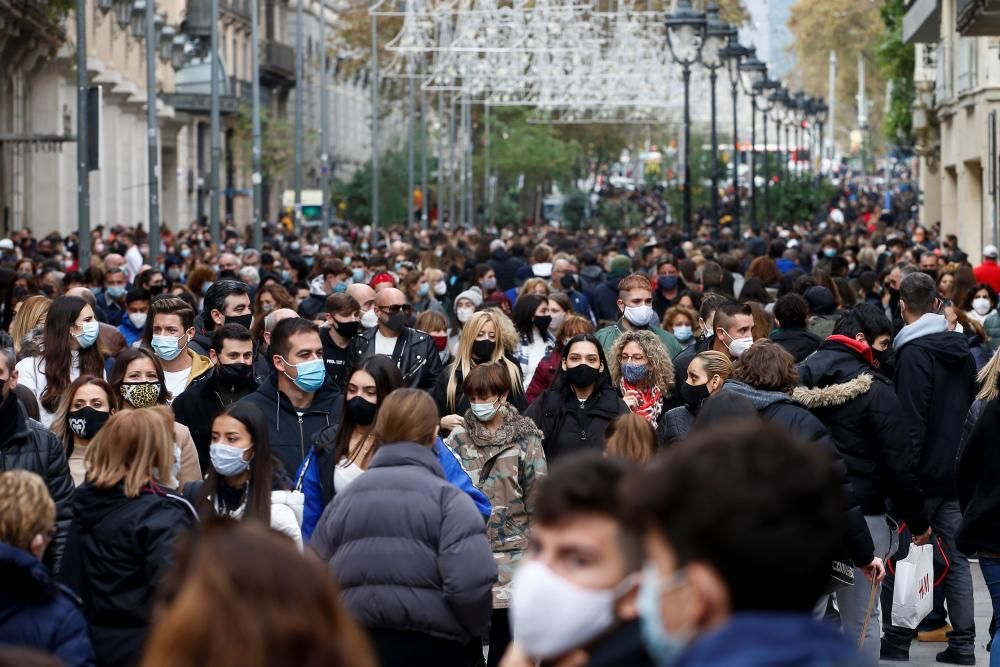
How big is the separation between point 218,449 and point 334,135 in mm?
81277

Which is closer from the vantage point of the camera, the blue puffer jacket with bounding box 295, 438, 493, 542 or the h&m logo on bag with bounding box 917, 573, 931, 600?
the blue puffer jacket with bounding box 295, 438, 493, 542

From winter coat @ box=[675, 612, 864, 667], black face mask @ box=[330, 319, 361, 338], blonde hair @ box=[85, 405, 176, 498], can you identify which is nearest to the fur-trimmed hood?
blonde hair @ box=[85, 405, 176, 498]

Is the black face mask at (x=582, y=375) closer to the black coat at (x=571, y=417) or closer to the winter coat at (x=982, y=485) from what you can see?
the black coat at (x=571, y=417)

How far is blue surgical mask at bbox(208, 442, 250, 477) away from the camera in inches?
273

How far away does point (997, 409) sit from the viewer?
7.82 meters

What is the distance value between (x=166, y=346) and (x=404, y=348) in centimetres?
152

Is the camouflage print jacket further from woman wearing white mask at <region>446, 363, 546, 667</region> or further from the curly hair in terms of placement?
the curly hair

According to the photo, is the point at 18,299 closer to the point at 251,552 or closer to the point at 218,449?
the point at 218,449

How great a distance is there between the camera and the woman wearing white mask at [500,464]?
26.5 feet

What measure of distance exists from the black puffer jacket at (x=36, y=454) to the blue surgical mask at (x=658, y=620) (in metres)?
4.41

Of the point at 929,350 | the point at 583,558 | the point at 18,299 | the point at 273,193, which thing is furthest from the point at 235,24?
the point at 583,558

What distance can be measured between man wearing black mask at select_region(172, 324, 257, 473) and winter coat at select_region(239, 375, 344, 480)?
81 centimetres

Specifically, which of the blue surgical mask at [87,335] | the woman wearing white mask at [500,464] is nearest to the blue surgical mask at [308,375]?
the woman wearing white mask at [500,464]

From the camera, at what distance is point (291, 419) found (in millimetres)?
8727
